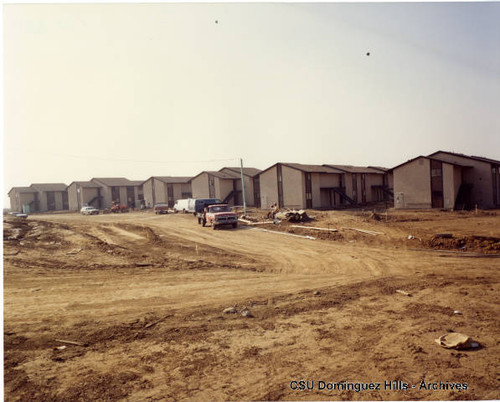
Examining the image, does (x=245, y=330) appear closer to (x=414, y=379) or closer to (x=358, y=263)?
(x=414, y=379)

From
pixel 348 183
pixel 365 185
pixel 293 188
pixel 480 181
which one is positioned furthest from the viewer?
pixel 365 185

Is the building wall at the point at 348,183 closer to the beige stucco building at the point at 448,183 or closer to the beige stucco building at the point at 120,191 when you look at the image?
the beige stucco building at the point at 448,183

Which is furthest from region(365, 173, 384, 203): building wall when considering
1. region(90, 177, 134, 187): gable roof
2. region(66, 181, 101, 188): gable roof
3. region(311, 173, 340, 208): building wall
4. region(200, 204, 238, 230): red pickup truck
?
region(66, 181, 101, 188): gable roof

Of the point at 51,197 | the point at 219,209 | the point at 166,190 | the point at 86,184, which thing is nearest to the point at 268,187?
the point at 219,209

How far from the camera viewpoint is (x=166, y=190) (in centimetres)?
6531

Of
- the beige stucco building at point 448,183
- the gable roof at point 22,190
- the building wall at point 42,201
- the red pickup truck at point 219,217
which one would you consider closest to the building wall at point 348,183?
the beige stucco building at point 448,183

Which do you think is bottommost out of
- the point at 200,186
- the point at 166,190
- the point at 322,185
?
the point at 322,185

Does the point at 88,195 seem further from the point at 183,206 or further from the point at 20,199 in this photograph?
the point at 183,206

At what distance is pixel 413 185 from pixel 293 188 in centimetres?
1452

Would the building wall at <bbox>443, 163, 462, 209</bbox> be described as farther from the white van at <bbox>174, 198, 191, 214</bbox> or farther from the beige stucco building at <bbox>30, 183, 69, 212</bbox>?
the beige stucco building at <bbox>30, 183, 69, 212</bbox>

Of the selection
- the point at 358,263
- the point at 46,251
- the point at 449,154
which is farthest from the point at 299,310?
the point at 449,154

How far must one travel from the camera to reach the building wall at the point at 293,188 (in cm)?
4547

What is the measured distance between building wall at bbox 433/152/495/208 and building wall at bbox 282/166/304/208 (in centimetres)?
1935

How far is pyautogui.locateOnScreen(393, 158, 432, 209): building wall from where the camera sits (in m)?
39.8
